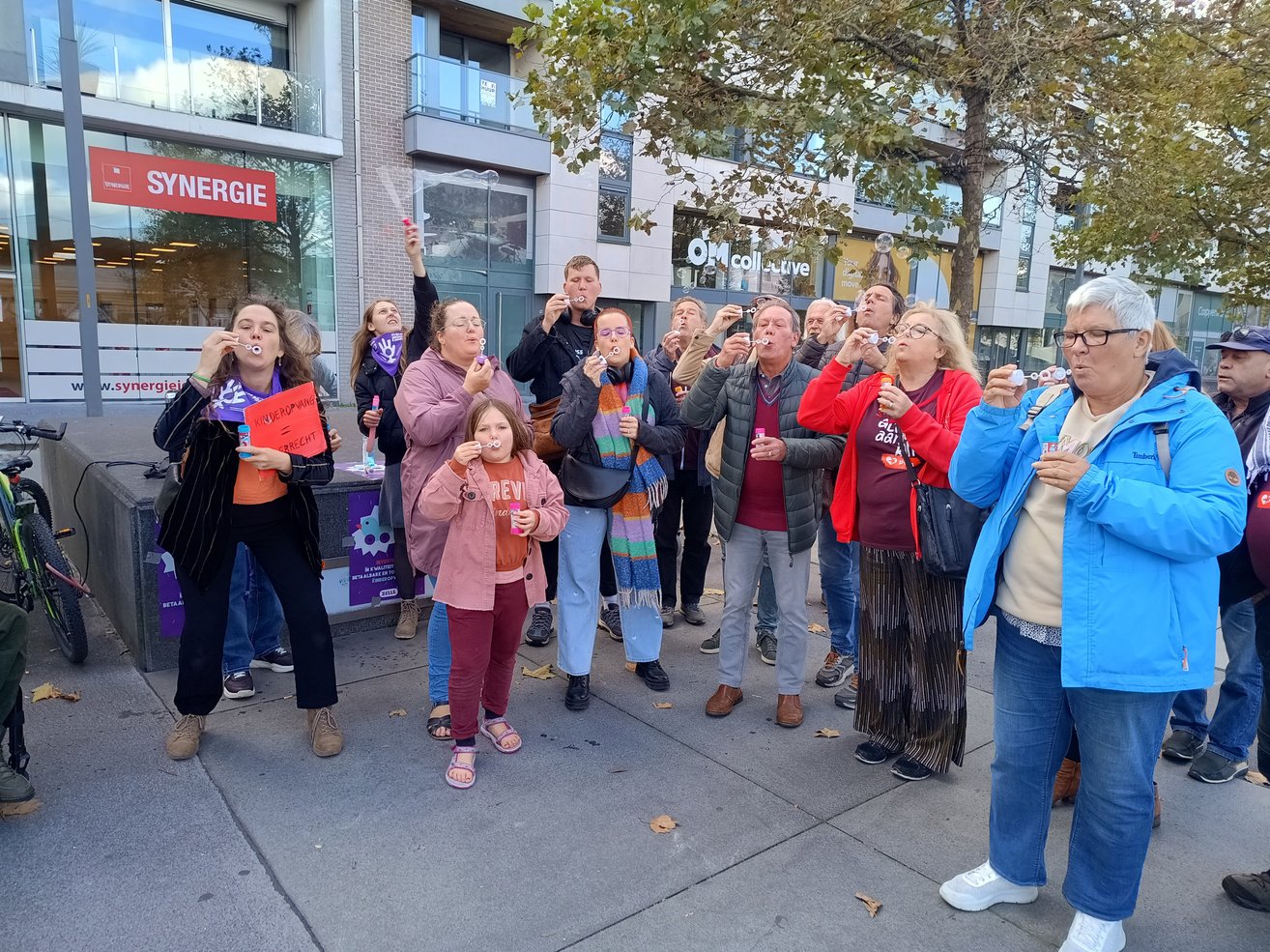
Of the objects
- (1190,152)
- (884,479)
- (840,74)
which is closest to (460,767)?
(884,479)

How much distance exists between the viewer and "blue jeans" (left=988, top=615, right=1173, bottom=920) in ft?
7.90

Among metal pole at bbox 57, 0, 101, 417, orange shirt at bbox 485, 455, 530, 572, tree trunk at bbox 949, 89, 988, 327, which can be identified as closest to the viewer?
orange shirt at bbox 485, 455, 530, 572

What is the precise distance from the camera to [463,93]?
16.3 meters

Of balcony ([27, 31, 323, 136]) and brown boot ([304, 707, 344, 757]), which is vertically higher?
balcony ([27, 31, 323, 136])

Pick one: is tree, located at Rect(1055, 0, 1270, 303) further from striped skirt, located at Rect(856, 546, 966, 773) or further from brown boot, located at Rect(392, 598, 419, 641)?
brown boot, located at Rect(392, 598, 419, 641)

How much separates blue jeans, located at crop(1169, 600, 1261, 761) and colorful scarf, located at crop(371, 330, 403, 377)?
4.45m

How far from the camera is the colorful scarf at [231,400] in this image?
3348 mm

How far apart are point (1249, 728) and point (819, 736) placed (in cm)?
188

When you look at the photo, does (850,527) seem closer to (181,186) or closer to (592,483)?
(592,483)

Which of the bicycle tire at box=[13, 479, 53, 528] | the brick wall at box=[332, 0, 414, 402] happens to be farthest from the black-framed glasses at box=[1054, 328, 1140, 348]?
the brick wall at box=[332, 0, 414, 402]

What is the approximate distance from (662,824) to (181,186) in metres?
14.7

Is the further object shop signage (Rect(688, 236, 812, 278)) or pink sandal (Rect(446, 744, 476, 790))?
shop signage (Rect(688, 236, 812, 278))

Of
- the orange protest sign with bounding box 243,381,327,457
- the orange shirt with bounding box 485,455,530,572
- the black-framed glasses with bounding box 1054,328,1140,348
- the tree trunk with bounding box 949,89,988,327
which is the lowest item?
the orange shirt with bounding box 485,455,530,572

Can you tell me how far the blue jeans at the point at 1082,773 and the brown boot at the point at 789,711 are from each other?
136 cm
